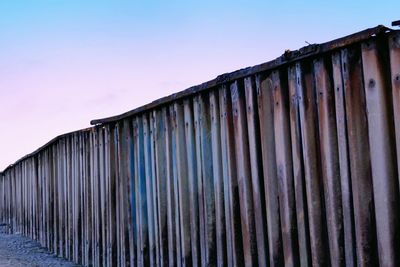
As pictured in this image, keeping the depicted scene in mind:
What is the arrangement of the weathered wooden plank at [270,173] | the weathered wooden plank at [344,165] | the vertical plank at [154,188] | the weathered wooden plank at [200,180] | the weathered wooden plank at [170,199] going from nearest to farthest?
the weathered wooden plank at [344,165] < the weathered wooden plank at [270,173] < the weathered wooden plank at [200,180] < the weathered wooden plank at [170,199] < the vertical plank at [154,188]

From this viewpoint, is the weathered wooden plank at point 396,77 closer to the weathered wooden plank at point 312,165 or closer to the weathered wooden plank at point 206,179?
the weathered wooden plank at point 312,165

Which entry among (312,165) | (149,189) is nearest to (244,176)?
(312,165)

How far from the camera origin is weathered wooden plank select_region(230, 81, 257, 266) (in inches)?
153

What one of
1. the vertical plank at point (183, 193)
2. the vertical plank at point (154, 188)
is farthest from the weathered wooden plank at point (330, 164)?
the vertical plank at point (154, 188)

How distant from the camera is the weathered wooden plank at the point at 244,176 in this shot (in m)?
3.90

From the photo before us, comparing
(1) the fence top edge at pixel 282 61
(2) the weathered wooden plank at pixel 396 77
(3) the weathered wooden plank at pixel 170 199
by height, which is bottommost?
(3) the weathered wooden plank at pixel 170 199

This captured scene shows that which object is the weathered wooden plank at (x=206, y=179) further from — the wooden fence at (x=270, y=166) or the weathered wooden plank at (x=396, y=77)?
the weathered wooden plank at (x=396, y=77)

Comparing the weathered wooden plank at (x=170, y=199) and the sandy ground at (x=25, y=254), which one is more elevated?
the weathered wooden plank at (x=170, y=199)

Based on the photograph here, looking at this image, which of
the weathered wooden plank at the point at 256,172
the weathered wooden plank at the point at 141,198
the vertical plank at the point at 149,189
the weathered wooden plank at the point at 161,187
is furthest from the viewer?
the weathered wooden plank at the point at 141,198

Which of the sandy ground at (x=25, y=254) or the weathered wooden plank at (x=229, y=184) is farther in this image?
the sandy ground at (x=25, y=254)

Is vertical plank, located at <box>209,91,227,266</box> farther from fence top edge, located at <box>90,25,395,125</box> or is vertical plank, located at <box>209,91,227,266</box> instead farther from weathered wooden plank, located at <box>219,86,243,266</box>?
fence top edge, located at <box>90,25,395,125</box>

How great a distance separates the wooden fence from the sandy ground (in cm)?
233

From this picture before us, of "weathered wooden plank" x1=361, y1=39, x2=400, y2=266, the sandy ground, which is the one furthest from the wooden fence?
the sandy ground

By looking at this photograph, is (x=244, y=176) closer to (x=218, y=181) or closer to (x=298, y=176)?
(x=218, y=181)
